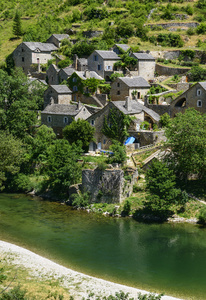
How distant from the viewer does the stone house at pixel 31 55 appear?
7931 centimetres

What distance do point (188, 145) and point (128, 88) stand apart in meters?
20.5

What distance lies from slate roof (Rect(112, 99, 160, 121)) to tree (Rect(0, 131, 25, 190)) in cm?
1225

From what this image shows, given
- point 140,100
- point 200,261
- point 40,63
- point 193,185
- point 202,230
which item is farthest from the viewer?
→ point 40,63

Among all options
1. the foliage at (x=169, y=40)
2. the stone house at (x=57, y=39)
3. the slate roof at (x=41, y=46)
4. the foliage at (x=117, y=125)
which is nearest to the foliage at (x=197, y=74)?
the foliage at (x=169, y=40)

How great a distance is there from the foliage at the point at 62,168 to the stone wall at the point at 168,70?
28.1 m

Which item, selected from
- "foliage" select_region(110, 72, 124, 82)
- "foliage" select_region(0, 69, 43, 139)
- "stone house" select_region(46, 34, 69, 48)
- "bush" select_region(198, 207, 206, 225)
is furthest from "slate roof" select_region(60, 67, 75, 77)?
"bush" select_region(198, 207, 206, 225)

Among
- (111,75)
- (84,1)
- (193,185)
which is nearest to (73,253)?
(193,185)

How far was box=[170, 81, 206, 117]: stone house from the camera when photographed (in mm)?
54031

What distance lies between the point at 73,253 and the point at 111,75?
124 feet

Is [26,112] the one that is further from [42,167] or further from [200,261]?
[200,261]

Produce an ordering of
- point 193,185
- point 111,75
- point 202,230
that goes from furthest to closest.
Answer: point 111,75 → point 193,185 → point 202,230

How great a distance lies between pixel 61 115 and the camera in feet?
188

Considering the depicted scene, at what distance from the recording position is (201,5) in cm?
9631

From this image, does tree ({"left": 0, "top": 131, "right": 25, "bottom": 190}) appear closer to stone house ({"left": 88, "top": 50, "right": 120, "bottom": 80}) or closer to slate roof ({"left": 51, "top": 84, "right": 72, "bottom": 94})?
slate roof ({"left": 51, "top": 84, "right": 72, "bottom": 94})
